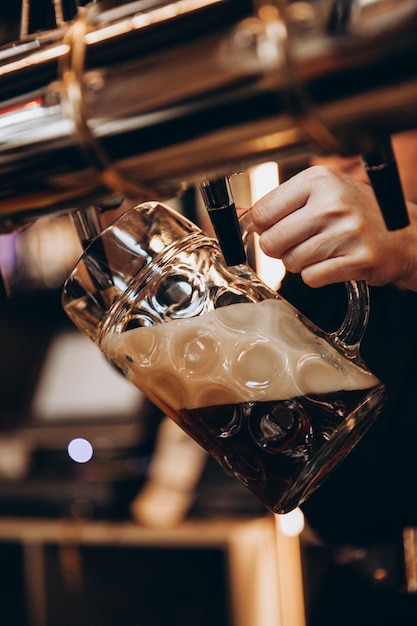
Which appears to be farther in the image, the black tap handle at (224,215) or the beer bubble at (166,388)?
the beer bubble at (166,388)

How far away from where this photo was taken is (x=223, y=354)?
1.95ft

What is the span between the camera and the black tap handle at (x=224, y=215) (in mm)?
410

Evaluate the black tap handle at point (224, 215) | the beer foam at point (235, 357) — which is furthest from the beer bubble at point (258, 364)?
the black tap handle at point (224, 215)

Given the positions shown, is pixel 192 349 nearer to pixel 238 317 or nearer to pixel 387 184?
pixel 238 317

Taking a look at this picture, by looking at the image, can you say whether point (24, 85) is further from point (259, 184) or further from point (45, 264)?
point (45, 264)

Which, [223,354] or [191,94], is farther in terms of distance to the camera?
[223,354]

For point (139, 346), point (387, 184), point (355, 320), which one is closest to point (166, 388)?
point (139, 346)

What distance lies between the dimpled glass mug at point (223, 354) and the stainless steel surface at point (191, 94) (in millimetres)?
250

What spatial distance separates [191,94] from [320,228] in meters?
0.27

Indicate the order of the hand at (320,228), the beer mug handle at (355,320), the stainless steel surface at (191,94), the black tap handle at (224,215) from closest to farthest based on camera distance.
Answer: the stainless steel surface at (191,94) → the black tap handle at (224,215) → the hand at (320,228) → the beer mug handle at (355,320)

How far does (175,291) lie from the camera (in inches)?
23.7

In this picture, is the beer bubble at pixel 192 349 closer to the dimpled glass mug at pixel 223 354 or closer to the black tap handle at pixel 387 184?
the dimpled glass mug at pixel 223 354

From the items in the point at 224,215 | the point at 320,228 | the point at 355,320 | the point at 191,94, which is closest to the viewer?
the point at 191,94

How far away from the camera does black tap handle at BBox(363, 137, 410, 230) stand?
32 cm
